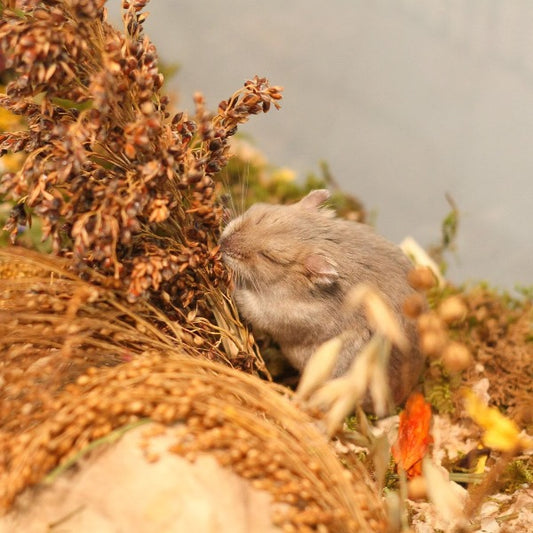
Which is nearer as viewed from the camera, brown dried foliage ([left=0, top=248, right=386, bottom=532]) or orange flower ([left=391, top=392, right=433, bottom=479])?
brown dried foliage ([left=0, top=248, right=386, bottom=532])

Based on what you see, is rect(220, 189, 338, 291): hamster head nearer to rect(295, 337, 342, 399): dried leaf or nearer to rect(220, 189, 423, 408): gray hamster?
rect(220, 189, 423, 408): gray hamster

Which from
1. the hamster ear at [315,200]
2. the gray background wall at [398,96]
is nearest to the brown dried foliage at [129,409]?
the hamster ear at [315,200]

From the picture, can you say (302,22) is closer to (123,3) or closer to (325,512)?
(123,3)

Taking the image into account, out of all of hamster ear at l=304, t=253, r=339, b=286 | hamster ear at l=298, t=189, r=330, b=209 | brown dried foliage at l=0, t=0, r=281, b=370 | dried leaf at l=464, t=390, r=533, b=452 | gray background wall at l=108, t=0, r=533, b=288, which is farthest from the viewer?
gray background wall at l=108, t=0, r=533, b=288

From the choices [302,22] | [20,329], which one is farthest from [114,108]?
[302,22]

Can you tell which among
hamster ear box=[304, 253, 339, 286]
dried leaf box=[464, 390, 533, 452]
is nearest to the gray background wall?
hamster ear box=[304, 253, 339, 286]
